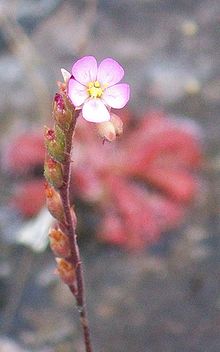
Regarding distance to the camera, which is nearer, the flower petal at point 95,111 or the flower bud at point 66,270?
the flower petal at point 95,111

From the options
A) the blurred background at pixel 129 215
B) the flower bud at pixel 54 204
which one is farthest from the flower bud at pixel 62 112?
the blurred background at pixel 129 215

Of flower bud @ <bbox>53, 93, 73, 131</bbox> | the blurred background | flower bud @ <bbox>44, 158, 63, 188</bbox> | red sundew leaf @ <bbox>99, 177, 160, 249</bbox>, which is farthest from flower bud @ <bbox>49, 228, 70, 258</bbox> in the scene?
red sundew leaf @ <bbox>99, 177, 160, 249</bbox>

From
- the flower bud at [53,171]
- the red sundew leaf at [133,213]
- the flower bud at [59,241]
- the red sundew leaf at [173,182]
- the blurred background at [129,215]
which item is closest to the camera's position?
the flower bud at [53,171]

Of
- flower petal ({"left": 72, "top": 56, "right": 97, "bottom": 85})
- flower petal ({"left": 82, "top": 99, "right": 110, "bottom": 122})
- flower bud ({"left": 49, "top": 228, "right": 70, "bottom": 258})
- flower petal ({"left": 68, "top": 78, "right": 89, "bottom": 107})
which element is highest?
flower petal ({"left": 72, "top": 56, "right": 97, "bottom": 85})

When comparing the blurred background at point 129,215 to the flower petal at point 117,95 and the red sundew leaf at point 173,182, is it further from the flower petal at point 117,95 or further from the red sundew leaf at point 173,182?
the flower petal at point 117,95

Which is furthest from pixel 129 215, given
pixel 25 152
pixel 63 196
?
pixel 63 196

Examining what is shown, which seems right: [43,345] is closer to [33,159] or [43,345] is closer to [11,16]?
[33,159]

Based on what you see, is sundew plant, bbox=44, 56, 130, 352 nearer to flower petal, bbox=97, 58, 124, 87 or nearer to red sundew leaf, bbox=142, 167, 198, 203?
flower petal, bbox=97, 58, 124, 87
